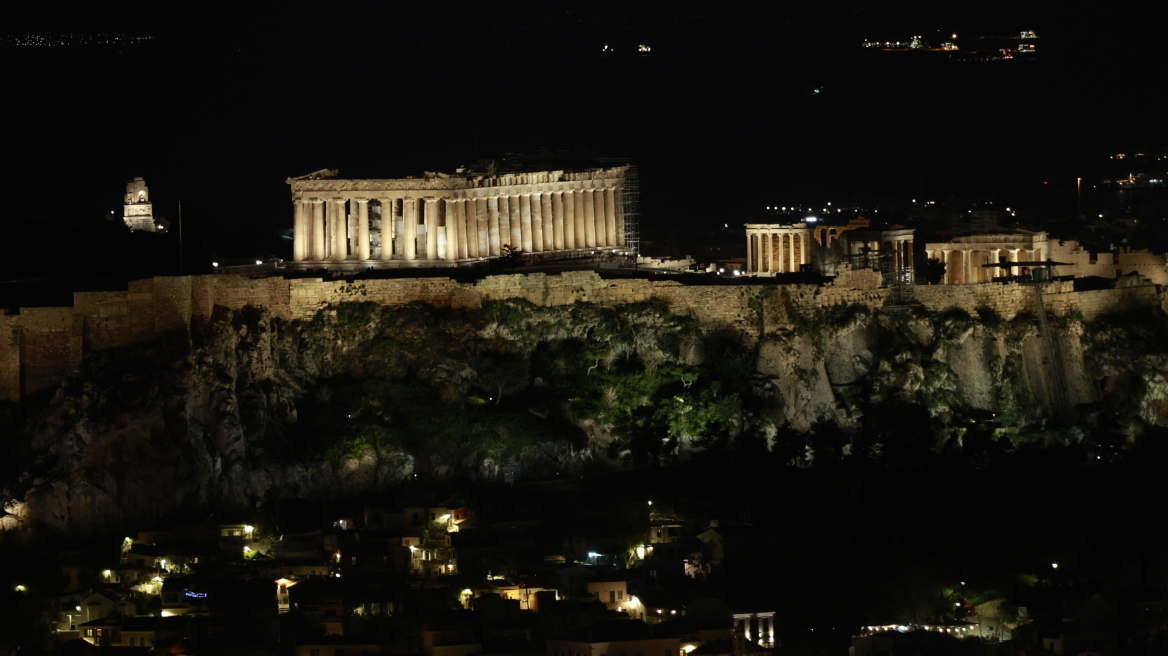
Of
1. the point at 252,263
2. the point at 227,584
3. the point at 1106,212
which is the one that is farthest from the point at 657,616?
the point at 1106,212

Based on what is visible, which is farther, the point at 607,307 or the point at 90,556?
the point at 607,307

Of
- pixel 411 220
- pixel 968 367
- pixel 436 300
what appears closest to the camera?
pixel 436 300

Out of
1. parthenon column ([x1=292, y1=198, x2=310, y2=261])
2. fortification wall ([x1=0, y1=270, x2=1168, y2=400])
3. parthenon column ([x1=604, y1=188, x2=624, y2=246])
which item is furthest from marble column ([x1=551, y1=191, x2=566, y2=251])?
parthenon column ([x1=292, y1=198, x2=310, y2=261])

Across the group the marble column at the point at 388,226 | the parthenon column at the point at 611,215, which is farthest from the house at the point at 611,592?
the parthenon column at the point at 611,215

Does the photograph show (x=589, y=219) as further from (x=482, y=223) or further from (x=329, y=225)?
(x=329, y=225)

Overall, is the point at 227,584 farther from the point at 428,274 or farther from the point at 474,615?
the point at 428,274

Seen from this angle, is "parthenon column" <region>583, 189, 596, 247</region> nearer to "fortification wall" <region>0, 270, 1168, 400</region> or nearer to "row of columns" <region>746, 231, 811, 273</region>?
"row of columns" <region>746, 231, 811, 273</region>

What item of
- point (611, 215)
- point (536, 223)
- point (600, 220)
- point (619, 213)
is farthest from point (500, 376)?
point (619, 213)
